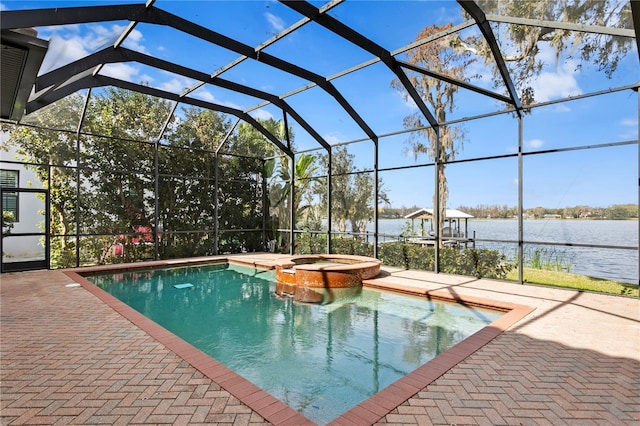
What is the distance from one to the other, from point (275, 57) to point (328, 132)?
15.8 feet

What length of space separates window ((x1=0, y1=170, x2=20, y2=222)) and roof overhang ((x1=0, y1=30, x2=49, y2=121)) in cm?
607

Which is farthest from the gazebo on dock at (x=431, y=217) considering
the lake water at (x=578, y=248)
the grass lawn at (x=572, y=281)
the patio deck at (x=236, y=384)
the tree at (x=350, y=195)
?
the patio deck at (x=236, y=384)

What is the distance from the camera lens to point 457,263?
28.2ft

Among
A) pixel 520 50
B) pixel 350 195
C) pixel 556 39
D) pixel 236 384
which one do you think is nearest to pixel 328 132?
pixel 350 195

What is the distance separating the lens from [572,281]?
8.20 m

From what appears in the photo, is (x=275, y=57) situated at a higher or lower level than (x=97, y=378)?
higher

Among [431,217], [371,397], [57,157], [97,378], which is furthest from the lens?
[431,217]

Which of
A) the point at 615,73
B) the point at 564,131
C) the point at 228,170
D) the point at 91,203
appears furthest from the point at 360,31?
the point at 91,203

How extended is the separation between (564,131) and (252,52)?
8.39 meters

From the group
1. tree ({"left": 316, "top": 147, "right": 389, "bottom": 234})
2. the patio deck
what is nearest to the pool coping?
the patio deck

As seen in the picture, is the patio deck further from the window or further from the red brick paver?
the window

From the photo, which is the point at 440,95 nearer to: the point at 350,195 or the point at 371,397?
the point at 350,195

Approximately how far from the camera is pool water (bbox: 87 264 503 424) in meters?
3.45

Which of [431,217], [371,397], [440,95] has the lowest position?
[371,397]
